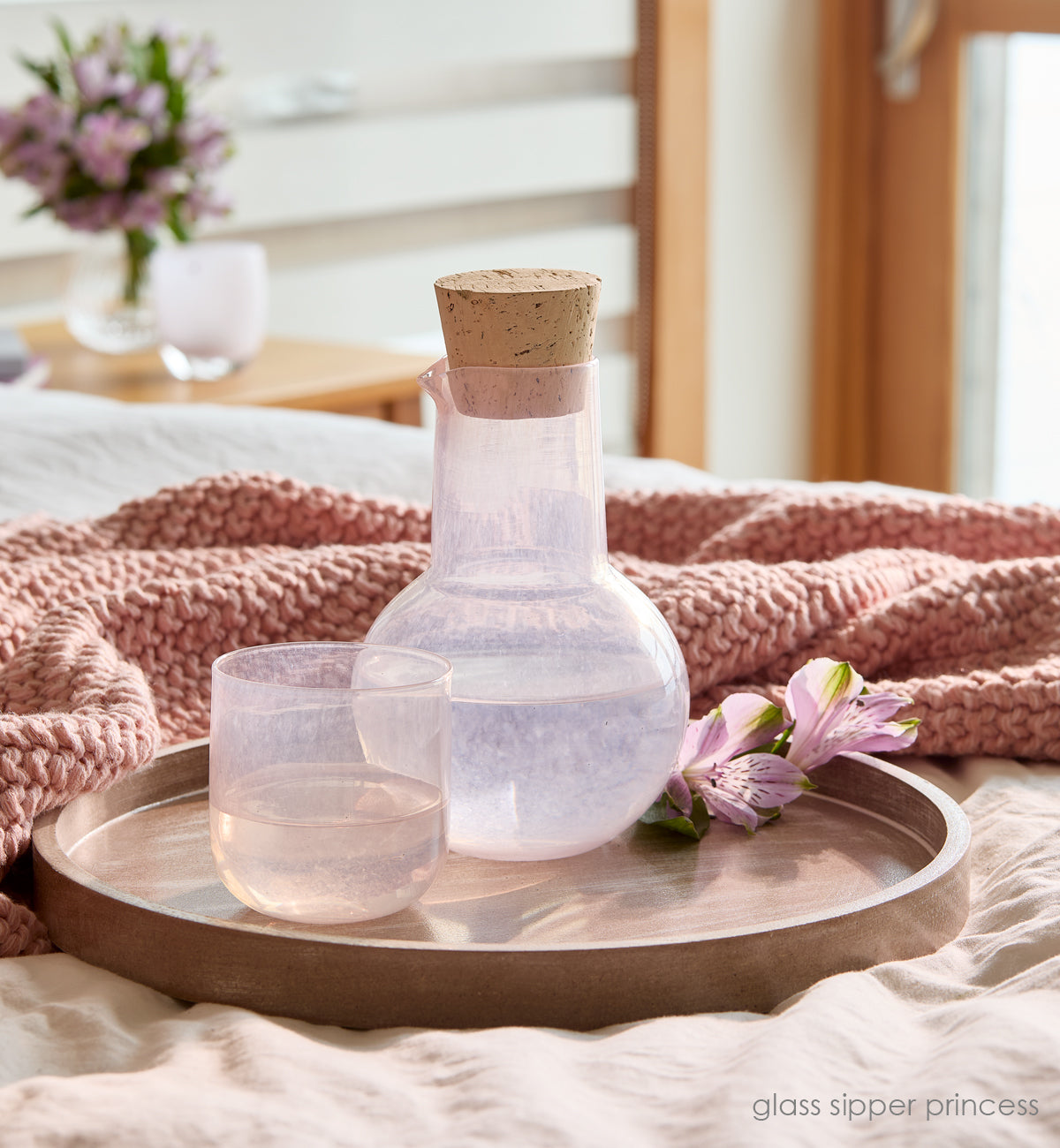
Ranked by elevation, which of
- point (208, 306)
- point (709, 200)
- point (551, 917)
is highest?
point (709, 200)

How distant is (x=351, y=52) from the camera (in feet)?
7.53

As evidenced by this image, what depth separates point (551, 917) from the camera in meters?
0.51

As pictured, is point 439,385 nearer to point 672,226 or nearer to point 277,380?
point 277,380

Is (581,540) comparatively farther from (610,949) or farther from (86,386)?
(86,386)

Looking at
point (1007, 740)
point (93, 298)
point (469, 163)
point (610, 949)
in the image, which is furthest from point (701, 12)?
point (610, 949)

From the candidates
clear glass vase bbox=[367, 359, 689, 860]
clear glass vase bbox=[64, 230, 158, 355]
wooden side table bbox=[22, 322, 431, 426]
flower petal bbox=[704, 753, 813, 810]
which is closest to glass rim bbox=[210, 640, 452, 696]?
clear glass vase bbox=[367, 359, 689, 860]

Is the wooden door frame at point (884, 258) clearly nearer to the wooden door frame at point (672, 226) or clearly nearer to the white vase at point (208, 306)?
the wooden door frame at point (672, 226)

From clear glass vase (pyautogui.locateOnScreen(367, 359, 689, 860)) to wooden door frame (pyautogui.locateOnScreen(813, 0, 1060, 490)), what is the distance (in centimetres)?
237

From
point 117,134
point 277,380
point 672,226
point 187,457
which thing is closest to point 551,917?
point 187,457

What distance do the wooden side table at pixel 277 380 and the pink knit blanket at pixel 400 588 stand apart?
3.04 ft

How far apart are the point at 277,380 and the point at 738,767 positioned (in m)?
1.40

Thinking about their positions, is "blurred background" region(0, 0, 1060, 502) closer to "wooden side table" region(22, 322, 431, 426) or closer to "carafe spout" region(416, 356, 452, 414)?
"wooden side table" region(22, 322, 431, 426)

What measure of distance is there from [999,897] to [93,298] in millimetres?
1671

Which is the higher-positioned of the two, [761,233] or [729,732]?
[761,233]
